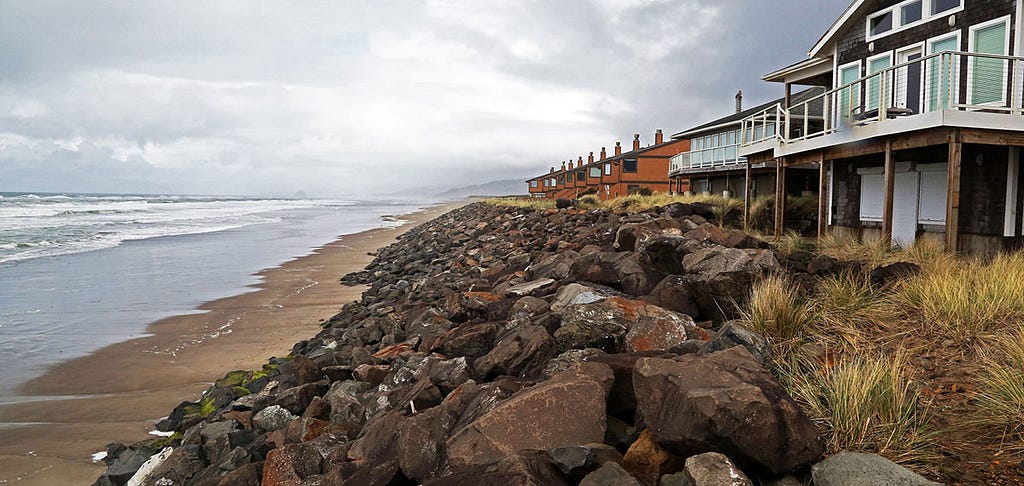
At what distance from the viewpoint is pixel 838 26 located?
1659 centimetres

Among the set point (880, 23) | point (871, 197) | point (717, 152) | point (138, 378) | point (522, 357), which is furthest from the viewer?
point (717, 152)

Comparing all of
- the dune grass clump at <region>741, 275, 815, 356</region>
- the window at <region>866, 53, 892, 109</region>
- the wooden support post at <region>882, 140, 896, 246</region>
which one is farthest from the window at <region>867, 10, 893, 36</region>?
the dune grass clump at <region>741, 275, 815, 356</region>

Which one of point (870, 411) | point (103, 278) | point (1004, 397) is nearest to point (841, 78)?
point (1004, 397)

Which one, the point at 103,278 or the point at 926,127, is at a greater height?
the point at 926,127

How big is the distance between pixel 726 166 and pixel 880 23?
11.9m

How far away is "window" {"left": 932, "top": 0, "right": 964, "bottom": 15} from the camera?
13.8 m

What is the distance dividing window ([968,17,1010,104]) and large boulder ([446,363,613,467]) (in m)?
12.6

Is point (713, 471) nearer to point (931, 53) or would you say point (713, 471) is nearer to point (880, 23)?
point (931, 53)

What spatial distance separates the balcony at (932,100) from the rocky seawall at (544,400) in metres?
4.62

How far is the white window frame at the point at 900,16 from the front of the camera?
A: 14.1 metres

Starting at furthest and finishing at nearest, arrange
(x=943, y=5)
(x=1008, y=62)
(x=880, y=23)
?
1. (x=880, y=23)
2. (x=943, y=5)
3. (x=1008, y=62)

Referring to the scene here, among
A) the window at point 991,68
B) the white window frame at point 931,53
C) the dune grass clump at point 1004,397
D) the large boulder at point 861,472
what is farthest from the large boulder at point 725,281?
the window at point 991,68

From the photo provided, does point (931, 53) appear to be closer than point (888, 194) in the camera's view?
No

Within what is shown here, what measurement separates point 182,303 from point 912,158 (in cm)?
1835
